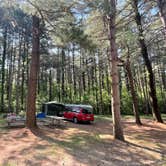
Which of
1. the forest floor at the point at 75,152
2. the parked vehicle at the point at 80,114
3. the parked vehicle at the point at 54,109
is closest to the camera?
the forest floor at the point at 75,152

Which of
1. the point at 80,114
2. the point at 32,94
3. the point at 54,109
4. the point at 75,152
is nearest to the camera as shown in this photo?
the point at 75,152

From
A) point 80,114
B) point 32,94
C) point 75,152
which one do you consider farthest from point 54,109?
point 75,152

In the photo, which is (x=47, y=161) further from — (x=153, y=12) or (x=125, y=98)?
(x=125, y=98)

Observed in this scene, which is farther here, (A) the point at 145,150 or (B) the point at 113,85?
(B) the point at 113,85

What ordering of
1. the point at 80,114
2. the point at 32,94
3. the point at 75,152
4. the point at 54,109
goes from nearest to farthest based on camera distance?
the point at 75,152 < the point at 32,94 < the point at 80,114 < the point at 54,109

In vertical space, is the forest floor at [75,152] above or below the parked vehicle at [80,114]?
below

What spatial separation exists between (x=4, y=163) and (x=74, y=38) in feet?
19.9

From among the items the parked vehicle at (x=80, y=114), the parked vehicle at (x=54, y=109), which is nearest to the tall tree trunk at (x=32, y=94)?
the parked vehicle at (x=80, y=114)

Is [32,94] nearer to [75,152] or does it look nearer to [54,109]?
[75,152]

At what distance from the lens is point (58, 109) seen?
654 inches

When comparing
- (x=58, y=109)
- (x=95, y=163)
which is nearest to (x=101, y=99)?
(x=58, y=109)

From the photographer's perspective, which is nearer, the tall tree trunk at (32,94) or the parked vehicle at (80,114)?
the tall tree trunk at (32,94)

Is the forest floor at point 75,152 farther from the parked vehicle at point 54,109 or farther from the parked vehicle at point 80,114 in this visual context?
the parked vehicle at point 54,109

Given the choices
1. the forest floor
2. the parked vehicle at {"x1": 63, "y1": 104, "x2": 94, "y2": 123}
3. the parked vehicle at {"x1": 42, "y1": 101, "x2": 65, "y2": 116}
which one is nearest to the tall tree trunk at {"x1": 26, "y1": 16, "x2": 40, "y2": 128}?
the forest floor
